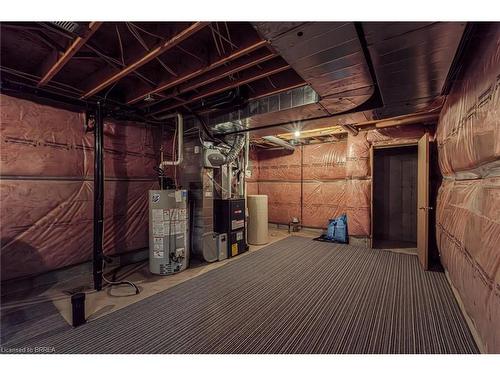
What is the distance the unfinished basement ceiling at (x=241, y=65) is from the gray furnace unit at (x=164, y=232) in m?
1.25

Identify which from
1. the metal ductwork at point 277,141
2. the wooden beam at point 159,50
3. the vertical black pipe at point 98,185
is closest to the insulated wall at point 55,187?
the vertical black pipe at point 98,185

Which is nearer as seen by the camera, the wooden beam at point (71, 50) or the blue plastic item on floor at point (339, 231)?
the wooden beam at point (71, 50)

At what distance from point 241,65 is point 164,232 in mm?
Answer: 2208

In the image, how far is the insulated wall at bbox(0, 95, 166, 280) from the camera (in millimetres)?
2332

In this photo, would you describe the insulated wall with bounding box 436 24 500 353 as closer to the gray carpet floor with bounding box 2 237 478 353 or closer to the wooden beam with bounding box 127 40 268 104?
→ the gray carpet floor with bounding box 2 237 478 353

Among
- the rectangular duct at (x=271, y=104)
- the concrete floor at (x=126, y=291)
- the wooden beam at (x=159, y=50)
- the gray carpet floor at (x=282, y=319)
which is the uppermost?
the wooden beam at (x=159, y=50)

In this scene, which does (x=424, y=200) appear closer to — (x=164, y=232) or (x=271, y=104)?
(x=271, y=104)

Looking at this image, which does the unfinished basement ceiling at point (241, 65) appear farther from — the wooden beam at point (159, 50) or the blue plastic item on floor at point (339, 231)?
the blue plastic item on floor at point (339, 231)

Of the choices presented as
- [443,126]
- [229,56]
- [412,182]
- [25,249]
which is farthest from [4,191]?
[412,182]

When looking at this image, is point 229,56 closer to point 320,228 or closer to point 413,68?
point 413,68

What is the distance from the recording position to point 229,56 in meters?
1.77

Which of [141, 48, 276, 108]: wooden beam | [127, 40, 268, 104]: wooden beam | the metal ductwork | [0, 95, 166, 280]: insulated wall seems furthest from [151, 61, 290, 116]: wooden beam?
the metal ductwork

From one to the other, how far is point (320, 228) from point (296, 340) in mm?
4078

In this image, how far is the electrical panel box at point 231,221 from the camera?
11.9 ft
